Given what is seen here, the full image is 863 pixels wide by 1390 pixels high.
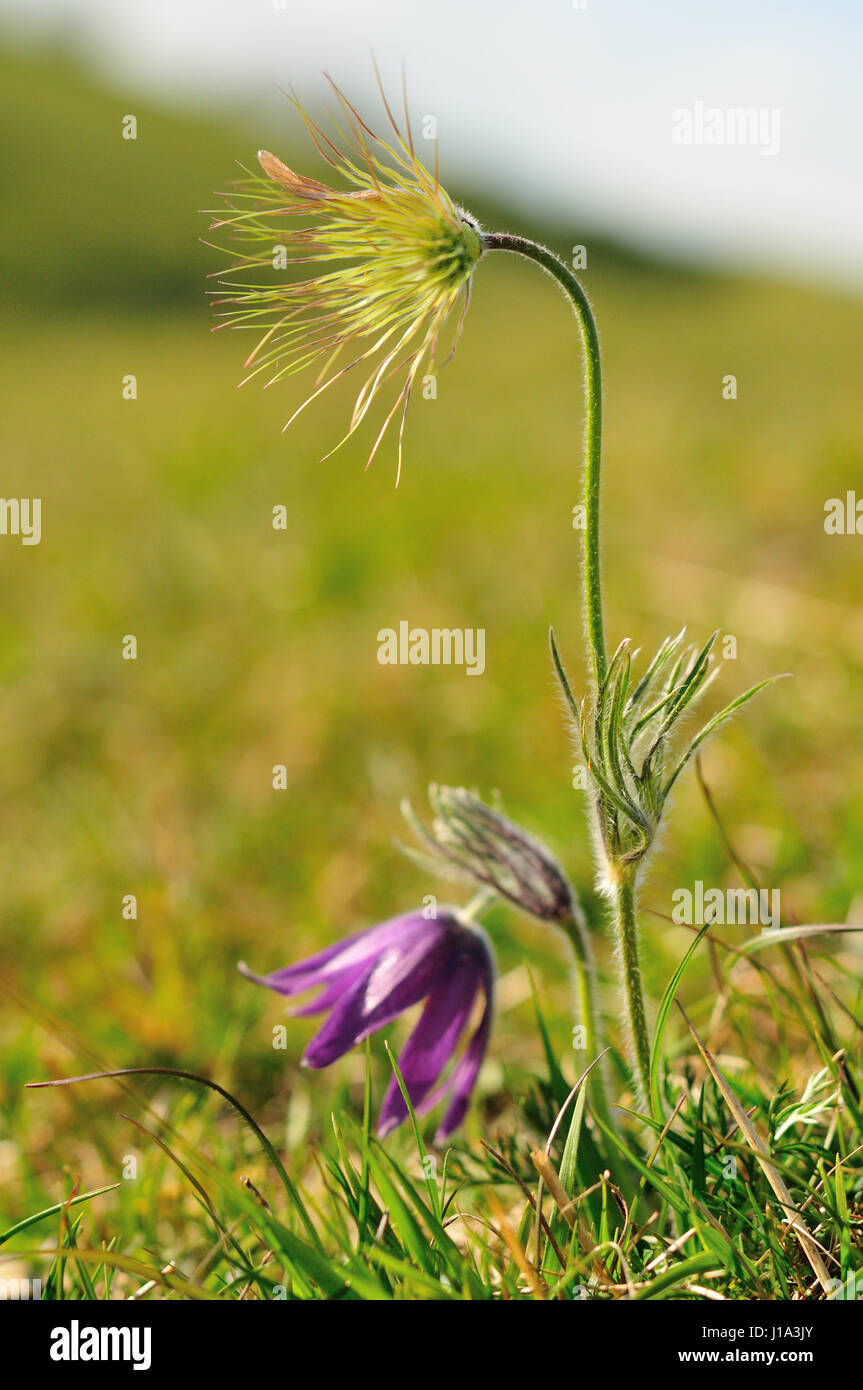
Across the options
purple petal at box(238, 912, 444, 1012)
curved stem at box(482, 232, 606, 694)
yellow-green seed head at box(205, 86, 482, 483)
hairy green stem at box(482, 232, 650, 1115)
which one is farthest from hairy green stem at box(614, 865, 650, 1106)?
yellow-green seed head at box(205, 86, 482, 483)

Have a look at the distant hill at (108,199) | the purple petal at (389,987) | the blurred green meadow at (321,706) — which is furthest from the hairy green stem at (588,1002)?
the distant hill at (108,199)

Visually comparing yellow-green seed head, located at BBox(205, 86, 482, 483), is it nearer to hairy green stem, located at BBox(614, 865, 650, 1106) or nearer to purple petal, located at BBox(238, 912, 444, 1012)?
hairy green stem, located at BBox(614, 865, 650, 1106)

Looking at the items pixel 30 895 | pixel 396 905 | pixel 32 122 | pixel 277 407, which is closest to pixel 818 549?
pixel 396 905

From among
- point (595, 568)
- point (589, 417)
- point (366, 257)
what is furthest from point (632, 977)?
point (366, 257)

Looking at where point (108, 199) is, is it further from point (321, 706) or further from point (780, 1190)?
Result: point (780, 1190)

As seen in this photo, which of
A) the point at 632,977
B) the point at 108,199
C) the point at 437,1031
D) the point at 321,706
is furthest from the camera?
the point at 108,199

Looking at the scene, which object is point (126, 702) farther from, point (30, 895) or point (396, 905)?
point (396, 905)

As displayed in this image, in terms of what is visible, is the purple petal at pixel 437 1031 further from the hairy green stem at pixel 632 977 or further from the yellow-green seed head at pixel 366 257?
the yellow-green seed head at pixel 366 257

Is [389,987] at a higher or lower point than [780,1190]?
higher
